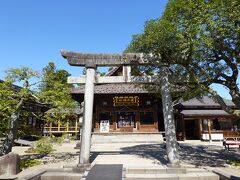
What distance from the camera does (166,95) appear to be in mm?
10078

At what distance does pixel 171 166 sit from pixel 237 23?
22.0 feet

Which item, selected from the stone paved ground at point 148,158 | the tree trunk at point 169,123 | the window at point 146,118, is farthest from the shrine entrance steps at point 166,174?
the window at point 146,118

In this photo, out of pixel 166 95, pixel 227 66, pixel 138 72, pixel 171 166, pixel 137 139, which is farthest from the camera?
pixel 137 139

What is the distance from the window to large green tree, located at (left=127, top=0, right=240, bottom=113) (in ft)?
43.5

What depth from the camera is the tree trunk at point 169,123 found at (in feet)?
30.7

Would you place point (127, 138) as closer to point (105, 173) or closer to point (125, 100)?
point (125, 100)

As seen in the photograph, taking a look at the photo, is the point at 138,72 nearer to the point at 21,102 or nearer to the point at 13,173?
the point at 21,102

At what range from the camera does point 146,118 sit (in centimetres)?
2444

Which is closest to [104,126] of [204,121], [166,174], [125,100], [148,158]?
[125,100]

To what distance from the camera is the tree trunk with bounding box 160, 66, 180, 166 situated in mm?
9359

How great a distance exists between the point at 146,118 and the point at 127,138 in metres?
3.57

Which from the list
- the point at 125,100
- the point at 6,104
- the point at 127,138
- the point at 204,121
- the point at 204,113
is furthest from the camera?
the point at 204,121

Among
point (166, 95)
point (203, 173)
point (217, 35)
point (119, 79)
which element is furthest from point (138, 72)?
point (203, 173)

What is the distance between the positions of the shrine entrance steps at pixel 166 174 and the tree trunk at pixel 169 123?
545 millimetres
